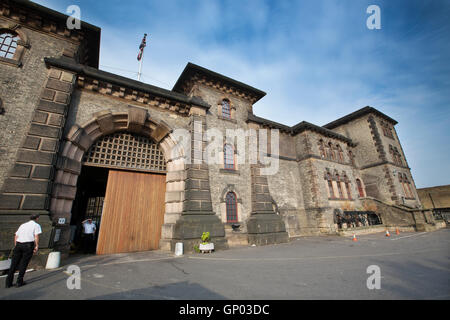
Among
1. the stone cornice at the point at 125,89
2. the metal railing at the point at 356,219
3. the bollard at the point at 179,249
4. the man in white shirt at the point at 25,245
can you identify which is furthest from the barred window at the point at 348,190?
the man in white shirt at the point at 25,245

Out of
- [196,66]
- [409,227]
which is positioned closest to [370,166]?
[409,227]

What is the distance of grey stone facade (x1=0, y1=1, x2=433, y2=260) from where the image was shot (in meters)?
6.28

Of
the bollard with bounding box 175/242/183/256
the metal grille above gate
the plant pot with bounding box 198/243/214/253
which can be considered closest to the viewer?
the bollard with bounding box 175/242/183/256

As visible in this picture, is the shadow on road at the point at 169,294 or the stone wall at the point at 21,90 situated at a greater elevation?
the stone wall at the point at 21,90

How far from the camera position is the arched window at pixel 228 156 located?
10.8 meters

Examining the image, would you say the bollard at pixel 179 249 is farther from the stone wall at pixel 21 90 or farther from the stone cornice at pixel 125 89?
the stone cornice at pixel 125 89

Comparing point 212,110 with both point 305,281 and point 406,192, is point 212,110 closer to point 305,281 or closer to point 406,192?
point 305,281

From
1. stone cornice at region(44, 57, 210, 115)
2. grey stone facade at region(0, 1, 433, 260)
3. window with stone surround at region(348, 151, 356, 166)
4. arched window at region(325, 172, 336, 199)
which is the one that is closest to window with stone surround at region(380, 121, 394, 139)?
window with stone surround at region(348, 151, 356, 166)

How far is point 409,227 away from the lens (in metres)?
15.1

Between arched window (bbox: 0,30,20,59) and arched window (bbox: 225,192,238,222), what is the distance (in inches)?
425

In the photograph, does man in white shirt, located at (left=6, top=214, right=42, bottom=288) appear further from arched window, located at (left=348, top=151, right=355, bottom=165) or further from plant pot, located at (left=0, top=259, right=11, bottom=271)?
arched window, located at (left=348, top=151, right=355, bottom=165)

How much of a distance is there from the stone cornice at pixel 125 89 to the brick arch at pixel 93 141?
0.78m
